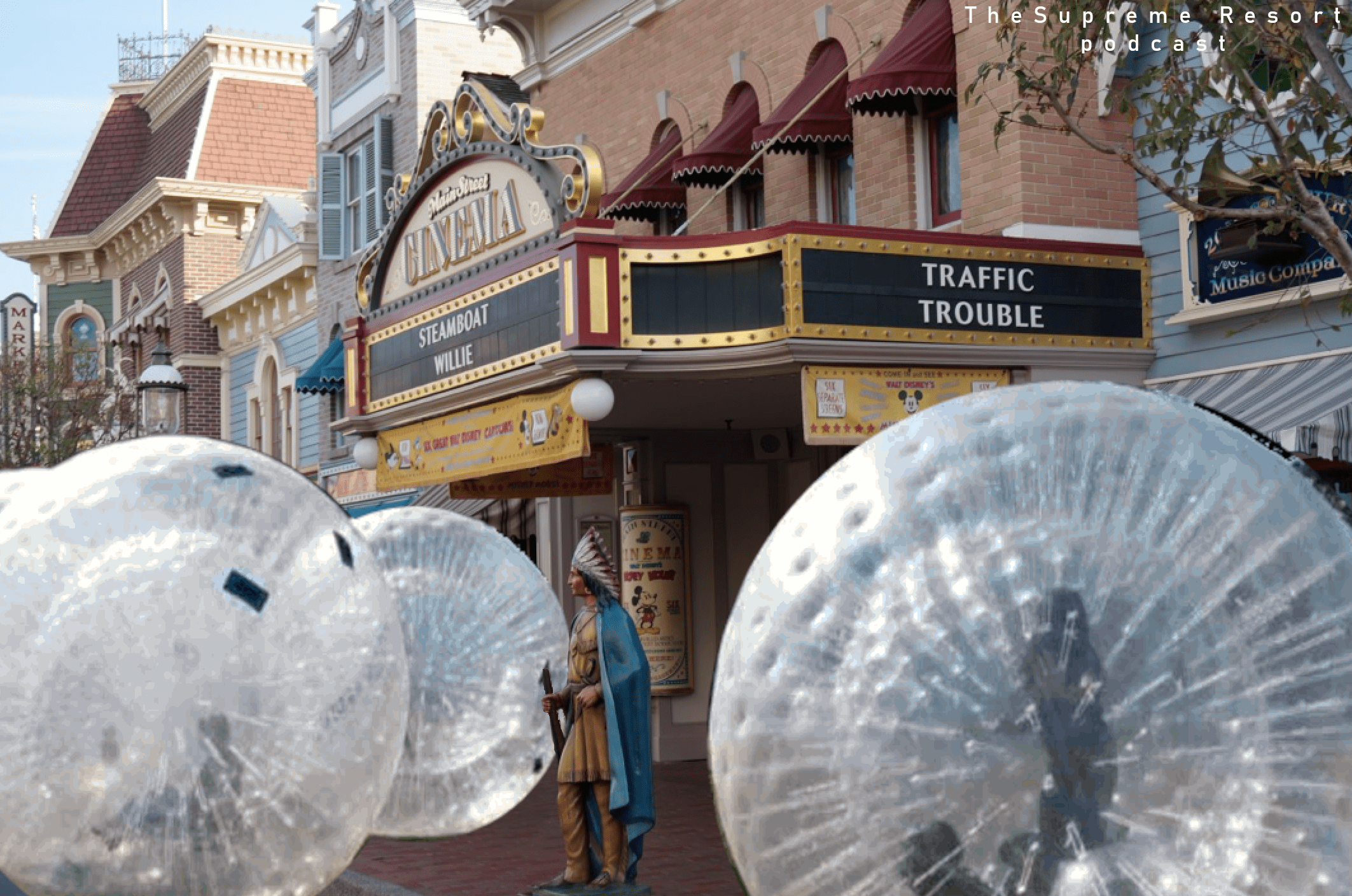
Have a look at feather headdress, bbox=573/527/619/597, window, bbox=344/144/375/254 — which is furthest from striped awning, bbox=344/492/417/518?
feather headdress, bbox=573/527/619/597

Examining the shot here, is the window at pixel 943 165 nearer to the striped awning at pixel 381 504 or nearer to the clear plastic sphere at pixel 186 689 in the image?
the clear plastic sphere at pixel 186 689

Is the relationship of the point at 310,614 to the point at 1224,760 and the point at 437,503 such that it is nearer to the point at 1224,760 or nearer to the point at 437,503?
the point at 1224,760

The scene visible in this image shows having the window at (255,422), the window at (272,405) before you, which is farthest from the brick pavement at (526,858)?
the window at (255,422)

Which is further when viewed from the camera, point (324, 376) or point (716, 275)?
point (324, 376)

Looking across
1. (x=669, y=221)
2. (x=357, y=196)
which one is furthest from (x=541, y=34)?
(x=357, y=196)

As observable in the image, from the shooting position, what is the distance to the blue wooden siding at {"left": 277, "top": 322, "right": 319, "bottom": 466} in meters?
24.9

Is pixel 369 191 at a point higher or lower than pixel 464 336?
higher

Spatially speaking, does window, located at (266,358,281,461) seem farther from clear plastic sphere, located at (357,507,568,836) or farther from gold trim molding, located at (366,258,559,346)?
clear plastic sphere, located at (357,507,568,836)

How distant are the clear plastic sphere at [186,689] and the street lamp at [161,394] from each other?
10.7 m

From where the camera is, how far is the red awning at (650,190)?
15.1m

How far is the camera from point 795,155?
1404 centimetres

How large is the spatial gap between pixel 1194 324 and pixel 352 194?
15.3 meters

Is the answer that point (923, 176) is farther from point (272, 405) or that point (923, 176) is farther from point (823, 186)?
point (272, 405)

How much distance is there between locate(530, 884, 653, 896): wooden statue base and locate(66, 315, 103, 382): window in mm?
23330
